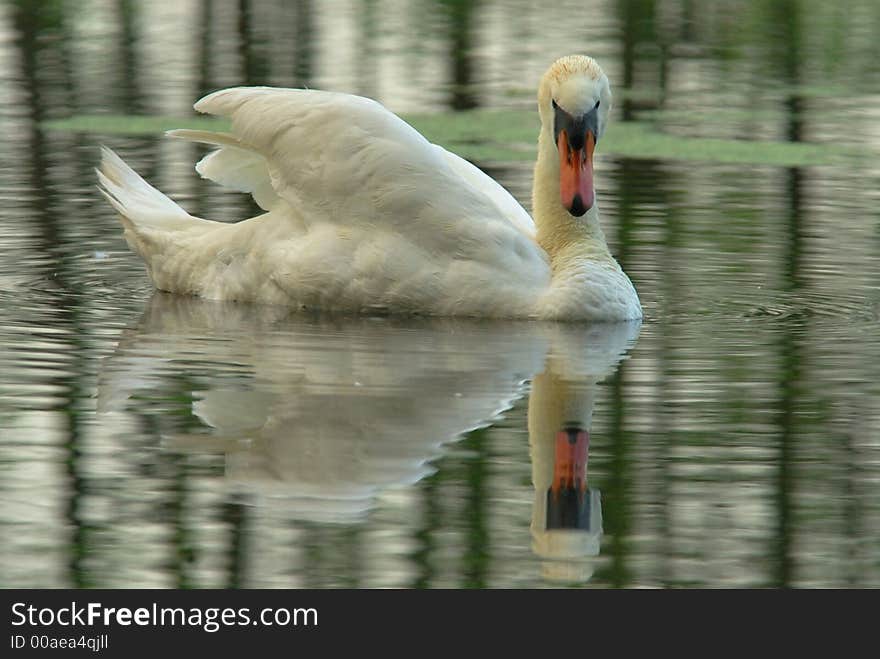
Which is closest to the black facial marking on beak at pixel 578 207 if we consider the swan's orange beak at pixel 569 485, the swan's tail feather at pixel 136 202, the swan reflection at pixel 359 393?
the swan reflection at pixel 359 393

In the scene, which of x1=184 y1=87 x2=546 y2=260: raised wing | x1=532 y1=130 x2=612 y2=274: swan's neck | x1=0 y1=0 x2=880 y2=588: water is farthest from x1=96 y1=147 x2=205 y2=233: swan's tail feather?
x1=532 y1=130 x2=612 y2=274: swan's neck

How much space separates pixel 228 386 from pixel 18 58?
1377 cm

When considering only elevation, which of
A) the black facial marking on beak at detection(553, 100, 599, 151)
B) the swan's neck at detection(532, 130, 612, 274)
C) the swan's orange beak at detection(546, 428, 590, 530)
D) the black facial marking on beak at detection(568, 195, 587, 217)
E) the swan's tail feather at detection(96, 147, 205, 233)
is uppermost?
the black facial marking on beak at detection(553, 100, 599, 151)

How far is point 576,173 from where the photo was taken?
9898mm

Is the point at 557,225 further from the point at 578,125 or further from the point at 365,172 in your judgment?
the point at 365,172

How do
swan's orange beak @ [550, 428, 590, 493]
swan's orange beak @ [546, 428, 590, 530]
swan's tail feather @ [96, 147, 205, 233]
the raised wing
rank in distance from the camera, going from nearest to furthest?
swan's orange beak @ [546, 428, 590, 530] < swan's orange beak @ [550, 428, 590, 493] < the raised wing < swan's tail feather @ [96, 147, 205, 233]

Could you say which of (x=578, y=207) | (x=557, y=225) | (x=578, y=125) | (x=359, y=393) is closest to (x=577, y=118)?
(x=578, y=125)

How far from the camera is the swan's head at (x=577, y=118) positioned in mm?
9766

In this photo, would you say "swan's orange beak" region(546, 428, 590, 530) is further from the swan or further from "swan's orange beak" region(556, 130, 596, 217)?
"swan's orange beak" region(556, 130, 596, 217)

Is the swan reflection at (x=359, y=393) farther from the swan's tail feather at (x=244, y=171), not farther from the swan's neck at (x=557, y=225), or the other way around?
the swan's tail feather at (x=244, y=171)

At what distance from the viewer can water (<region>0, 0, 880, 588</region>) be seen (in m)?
5.84

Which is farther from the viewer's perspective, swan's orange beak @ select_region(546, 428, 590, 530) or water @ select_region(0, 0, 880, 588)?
swan's orange beak @ select_region(546, 428, 590, 530)

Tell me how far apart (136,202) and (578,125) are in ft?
8.70

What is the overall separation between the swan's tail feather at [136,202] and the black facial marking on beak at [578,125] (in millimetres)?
2111
